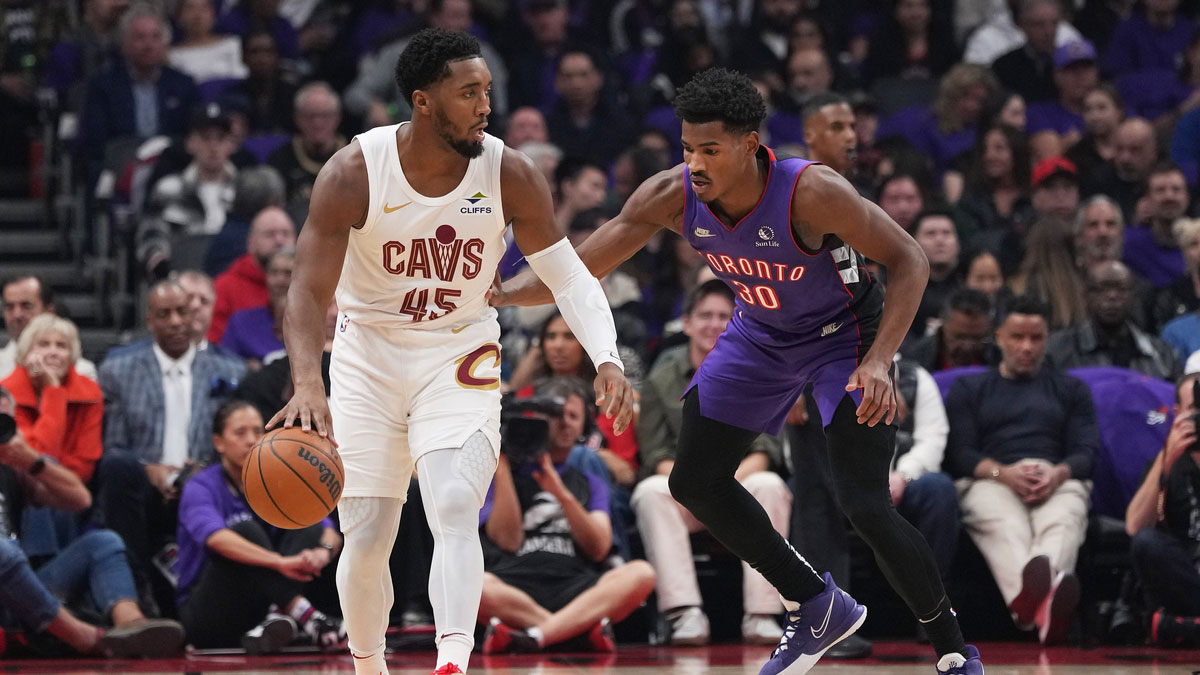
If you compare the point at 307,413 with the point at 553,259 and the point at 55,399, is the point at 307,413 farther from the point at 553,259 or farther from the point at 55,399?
the point at 55,399

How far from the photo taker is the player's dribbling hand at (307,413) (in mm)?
4543

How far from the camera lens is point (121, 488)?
24.8ft

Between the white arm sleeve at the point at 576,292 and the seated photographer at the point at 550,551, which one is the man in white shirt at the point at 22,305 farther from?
the white arm sleeve at the point at 576,292

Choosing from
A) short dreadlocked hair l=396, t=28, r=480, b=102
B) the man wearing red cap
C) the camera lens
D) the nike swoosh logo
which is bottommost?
the nike swoosh logo

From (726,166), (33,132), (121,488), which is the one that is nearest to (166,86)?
(33,132)

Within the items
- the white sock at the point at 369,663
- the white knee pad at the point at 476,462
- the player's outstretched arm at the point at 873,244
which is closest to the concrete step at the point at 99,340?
the white sock at the point at 369,663

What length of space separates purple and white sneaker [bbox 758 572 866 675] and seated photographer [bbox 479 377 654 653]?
1886 millimetres

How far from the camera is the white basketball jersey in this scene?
188 inches

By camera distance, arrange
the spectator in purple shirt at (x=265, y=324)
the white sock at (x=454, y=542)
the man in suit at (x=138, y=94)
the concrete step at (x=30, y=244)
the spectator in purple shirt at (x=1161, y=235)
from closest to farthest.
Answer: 1. the white sock at (x=454, y=542)
2. the spectator in purple shirt at (x=265, y=324)
3. the spectator in purple shirt at (x=1161, y=235)
4. the man in suit at (x=138, y=94)
5. the concrete step at (x=30, y=244)

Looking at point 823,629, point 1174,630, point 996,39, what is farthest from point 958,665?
point 996,39

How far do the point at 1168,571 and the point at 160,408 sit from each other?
16.2 feet

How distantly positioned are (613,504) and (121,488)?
2380 mm

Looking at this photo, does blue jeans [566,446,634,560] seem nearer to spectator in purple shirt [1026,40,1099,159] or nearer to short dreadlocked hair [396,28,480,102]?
short dreadlocked hair [396,28,480,102]

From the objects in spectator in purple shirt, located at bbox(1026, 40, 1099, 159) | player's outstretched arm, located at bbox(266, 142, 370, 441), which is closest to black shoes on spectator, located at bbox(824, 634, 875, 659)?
player's outstretched arm, located at bbox(266, 142, 370, 441)
